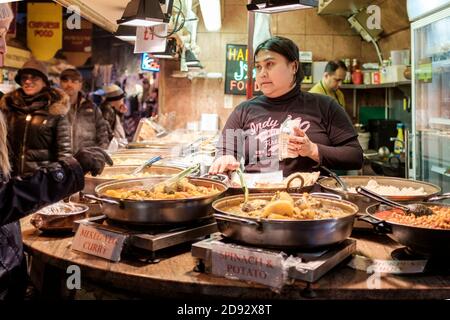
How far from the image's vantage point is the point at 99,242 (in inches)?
61.5

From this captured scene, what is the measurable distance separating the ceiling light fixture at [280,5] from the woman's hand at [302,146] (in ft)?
2.70

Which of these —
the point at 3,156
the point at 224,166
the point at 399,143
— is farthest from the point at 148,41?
the point at 399,143

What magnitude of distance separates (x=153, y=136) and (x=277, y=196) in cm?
461

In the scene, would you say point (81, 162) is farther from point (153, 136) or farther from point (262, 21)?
point (153, 136)

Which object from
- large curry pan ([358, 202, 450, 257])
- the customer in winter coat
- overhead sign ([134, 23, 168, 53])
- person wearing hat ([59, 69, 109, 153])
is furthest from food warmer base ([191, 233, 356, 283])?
person wearing hat ([59, 69, 109, 153])

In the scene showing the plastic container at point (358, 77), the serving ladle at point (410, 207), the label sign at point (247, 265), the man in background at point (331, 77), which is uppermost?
the plastic container at point (358, 77)

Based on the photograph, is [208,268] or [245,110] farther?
[245,110]

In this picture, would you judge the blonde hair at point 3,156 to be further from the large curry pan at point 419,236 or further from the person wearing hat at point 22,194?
the large curry pan at point 419,236

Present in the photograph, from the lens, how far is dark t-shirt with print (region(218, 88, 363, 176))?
263 centimetres

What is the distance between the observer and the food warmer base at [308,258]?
130 centimetres

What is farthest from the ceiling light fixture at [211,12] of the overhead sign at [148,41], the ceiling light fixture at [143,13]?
the ceiling light fixture at [143,13]

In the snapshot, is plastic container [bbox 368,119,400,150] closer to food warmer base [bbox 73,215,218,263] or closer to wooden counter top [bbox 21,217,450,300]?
wooden counter top [bbox 21,217,450,300]
